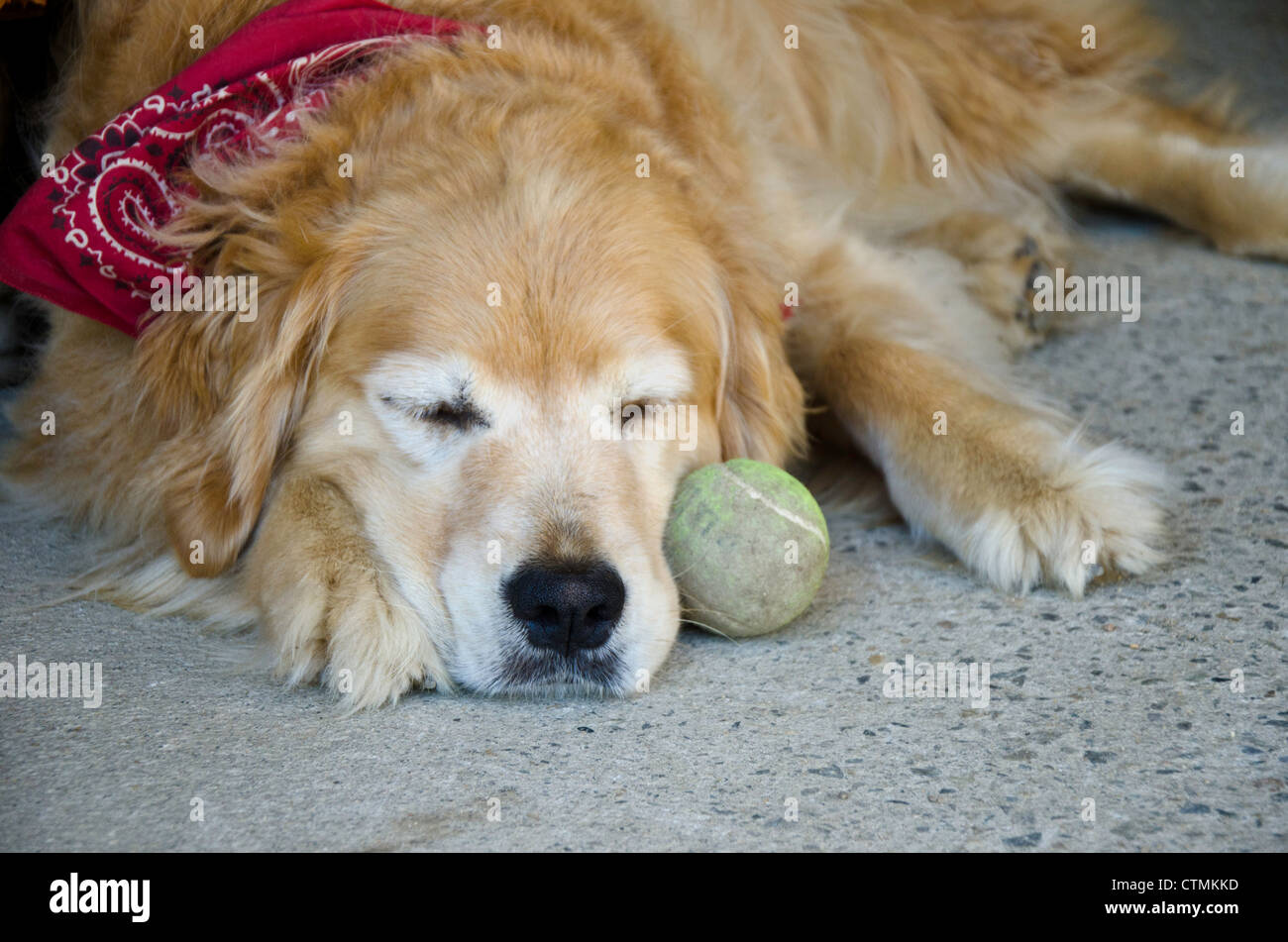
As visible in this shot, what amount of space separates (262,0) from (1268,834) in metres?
2.79

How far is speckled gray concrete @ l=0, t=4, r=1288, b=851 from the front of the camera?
205 cm

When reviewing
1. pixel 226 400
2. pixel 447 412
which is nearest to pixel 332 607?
pixel 447 412

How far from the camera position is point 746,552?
2662 mm

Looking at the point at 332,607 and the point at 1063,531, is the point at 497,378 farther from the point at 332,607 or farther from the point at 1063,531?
the point at 1063,531

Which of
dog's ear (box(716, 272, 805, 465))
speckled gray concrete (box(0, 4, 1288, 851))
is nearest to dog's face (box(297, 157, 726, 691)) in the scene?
speckled gray concrete (box(0, 4, 1288, 851))

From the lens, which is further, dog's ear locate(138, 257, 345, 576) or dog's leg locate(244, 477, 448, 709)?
dog's ear locate(138, 257, 345, 576)

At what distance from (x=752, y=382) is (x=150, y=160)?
56.7 inches

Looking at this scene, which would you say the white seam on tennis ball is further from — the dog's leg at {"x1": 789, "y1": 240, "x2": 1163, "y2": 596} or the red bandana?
the red bandana

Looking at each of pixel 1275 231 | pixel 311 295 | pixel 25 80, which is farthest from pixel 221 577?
pixel 1275 231

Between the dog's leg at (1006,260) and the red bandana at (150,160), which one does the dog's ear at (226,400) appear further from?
the dog's leg at (1006,260)

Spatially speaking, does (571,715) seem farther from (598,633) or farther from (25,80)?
(25,80)

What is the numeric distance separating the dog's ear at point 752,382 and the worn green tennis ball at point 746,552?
34 cm

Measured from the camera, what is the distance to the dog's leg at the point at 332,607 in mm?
2506

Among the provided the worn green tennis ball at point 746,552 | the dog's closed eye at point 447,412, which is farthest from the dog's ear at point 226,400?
the worn green tennis ball at point 746,552
